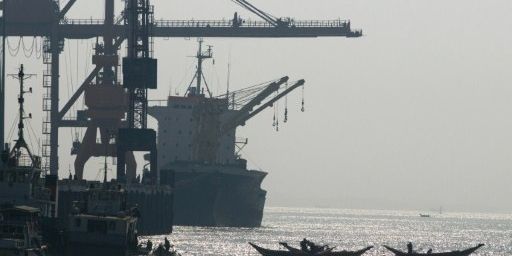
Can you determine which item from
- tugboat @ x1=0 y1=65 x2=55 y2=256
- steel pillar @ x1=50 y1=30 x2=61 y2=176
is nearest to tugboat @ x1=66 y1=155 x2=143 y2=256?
tugboat @ x1=0 y1=65 x2=55 y2=256

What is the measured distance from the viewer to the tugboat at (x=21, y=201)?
63.9m

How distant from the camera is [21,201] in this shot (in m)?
71.2

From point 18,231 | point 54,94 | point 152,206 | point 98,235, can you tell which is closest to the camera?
point 18,231

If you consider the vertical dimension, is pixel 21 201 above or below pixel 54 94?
below

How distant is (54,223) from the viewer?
80062 mm

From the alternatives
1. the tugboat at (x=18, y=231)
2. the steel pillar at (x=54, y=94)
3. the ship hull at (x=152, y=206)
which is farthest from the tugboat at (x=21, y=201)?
the steel pillar at (x=54, y=94)

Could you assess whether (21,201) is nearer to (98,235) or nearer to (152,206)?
(98,235)

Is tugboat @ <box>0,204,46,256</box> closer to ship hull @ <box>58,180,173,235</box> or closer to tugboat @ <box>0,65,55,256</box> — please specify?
tugboat @ <box>0,65,55,256</box>

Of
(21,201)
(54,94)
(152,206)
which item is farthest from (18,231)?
(54,94)

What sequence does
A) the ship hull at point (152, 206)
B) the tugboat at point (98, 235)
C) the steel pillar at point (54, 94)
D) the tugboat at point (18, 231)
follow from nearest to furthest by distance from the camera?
the tugboat at point (18, 231) < the tugboat at point (98, 235) < the ship hull at point (152, 206) < the steel pillar at point (54, 94)

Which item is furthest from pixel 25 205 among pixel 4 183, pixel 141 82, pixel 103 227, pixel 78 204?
pixel 141 82

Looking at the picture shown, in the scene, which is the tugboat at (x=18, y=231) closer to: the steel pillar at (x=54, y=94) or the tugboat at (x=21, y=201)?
the tugboat at (x=21, y=201)

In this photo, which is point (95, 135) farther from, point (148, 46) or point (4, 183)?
point (4, 183)

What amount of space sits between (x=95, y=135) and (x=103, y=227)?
4445 inches
